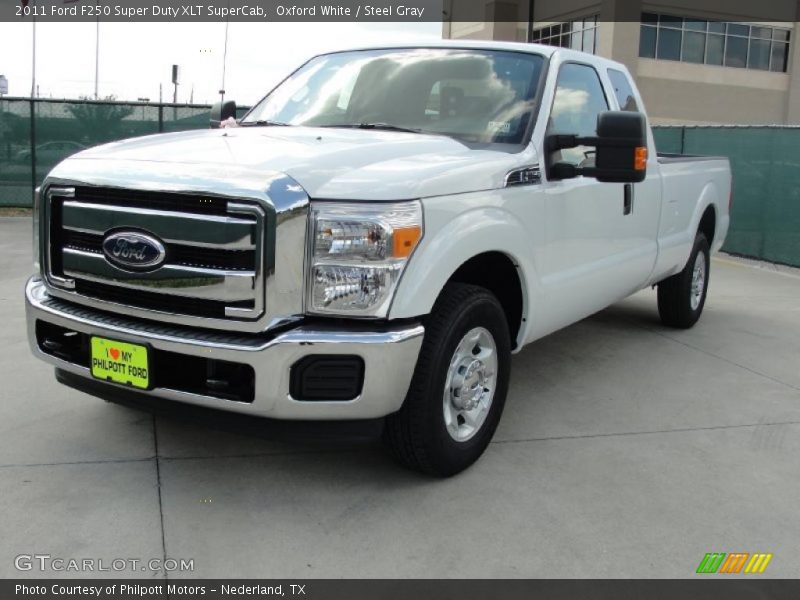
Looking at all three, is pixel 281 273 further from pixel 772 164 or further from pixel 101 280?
pixel 772 164

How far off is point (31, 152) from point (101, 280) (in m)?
12.8

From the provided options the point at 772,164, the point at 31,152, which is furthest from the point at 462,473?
the point at 31,152

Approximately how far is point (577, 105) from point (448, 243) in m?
1.89

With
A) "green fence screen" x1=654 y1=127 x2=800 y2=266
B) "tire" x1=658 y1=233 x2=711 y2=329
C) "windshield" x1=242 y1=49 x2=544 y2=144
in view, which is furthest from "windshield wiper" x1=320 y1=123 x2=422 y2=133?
"green fence screen" x1=654 y1=127 x2=800 y2=266

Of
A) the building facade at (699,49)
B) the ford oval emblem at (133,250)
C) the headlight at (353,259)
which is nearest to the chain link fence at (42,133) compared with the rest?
the ford oval emblem at (133,250)

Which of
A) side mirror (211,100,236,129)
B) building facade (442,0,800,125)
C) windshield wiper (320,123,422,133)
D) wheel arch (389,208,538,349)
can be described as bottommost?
wheel arch (389,208,538,349)

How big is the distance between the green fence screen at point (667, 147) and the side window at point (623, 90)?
6.38 metres

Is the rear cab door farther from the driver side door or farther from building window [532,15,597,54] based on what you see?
building window [532,15,597,54]

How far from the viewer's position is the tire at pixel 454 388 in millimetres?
3469

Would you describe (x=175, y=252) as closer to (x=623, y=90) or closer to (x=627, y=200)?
(x=627, y=200)

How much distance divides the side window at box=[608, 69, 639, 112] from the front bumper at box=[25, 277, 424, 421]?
3008 millimetres

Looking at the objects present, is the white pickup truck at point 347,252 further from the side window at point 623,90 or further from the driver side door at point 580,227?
the side window at point 623,90

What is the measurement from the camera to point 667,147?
13984mm

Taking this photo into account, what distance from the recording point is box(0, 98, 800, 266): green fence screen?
11.3 m
